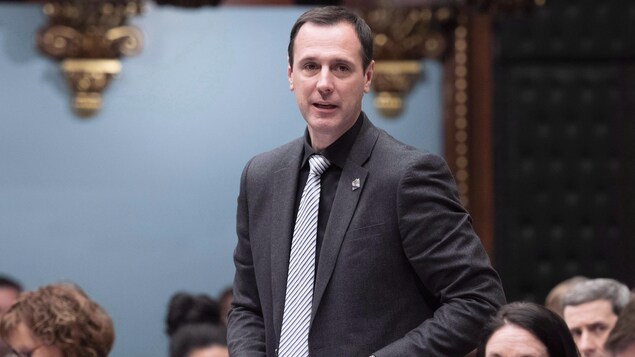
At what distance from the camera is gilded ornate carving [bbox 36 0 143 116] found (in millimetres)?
5957

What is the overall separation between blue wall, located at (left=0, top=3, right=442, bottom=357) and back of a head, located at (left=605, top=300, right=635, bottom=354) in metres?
3.08

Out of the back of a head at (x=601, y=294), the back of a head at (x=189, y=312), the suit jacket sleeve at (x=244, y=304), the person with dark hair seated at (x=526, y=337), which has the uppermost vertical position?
the suit jacket sleeve at (x=244, y=304)

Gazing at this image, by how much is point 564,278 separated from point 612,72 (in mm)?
952

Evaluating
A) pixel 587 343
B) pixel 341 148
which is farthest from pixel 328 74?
pixel 587 343

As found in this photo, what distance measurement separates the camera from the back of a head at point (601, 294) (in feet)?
13.3

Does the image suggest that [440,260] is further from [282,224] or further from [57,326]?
[57,326]

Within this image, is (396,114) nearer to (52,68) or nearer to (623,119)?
(623,119)

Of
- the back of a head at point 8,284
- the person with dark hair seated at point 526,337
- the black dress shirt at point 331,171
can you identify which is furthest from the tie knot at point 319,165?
the back of a head at point 8,284

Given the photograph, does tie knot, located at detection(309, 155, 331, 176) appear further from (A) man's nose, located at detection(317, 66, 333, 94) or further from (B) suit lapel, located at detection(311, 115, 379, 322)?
(A) man's nose, located at detection(317, 66, 333, 94)

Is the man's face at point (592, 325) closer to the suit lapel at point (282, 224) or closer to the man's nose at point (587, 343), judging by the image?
the man's nose at point (587, 343)

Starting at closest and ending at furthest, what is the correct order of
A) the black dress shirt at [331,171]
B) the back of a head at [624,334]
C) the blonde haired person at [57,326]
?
the black dress shirt at [331,171] < the back of a head at [624,334] < the blonde haired person at [57,326]

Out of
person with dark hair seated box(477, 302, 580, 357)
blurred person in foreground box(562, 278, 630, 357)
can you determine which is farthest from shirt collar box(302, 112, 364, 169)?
blurred person in foreground box(562, 278, 630, 357)

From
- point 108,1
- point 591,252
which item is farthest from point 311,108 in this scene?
point 591,252

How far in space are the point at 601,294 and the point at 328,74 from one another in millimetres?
1939
